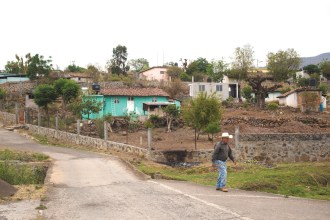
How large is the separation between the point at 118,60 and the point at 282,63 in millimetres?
29353

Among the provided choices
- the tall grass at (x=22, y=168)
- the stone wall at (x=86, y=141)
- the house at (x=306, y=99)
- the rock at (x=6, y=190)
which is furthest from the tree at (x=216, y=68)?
the rock at (x=6, y=190)

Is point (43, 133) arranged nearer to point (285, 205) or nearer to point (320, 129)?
point (320, 129)

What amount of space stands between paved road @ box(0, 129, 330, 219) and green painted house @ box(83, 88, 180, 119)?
2682 centimetres

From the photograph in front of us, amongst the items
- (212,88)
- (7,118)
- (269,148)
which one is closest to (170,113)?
(269,148)

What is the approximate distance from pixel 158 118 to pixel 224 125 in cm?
587

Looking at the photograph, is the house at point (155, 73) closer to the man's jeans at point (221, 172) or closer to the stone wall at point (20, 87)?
the stone wall at point (20, 87)

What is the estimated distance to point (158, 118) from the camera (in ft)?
130

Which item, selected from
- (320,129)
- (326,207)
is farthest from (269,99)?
(326,207)

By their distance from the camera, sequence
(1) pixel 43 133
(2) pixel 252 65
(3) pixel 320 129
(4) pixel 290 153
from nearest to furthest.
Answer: (4) pixel 290 153
(1) pixel 43 133
(3) pixel 320 129
(2) pixel 252 65

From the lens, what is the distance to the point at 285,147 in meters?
26.2

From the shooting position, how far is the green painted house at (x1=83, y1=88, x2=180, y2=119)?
138 feet

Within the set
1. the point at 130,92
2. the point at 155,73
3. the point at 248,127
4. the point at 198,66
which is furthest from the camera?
the point at 198,66

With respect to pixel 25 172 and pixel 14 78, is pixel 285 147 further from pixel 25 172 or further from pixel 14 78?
pixel 14 78

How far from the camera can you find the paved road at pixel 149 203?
28.8 ft
